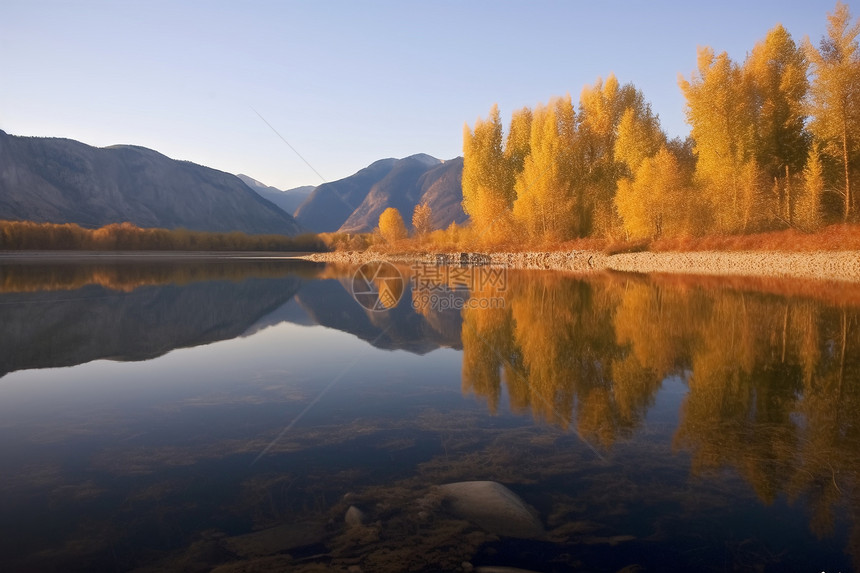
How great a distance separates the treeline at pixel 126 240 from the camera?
77.2 metres

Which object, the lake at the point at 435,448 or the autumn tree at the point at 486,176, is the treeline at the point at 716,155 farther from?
the lake at the point at 435,448

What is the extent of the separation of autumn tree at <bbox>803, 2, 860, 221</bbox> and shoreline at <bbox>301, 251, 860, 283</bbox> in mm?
5135

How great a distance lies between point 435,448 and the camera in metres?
5.34

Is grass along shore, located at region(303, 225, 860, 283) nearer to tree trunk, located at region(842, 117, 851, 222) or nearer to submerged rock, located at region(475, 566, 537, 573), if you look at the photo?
tree trunk, located at region(842, 117, 851, 222)

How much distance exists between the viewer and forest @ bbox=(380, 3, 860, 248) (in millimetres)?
28609

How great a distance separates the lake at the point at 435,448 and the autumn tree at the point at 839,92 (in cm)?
2292

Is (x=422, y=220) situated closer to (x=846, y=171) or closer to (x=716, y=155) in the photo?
(x=716, y=155)

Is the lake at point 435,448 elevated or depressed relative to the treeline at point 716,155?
depressed

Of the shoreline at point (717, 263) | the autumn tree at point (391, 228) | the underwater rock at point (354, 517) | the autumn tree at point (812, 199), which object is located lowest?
the underwater rock at point (354, 517)

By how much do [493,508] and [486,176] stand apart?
5081cm

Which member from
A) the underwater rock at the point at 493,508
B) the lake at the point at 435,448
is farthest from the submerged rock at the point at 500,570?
the underwater rock at the point at 493,508

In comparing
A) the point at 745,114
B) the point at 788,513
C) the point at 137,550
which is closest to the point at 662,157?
the point at 745,114

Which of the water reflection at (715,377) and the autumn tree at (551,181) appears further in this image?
the autumn tree at (551,181)

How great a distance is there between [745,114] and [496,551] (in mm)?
37144
